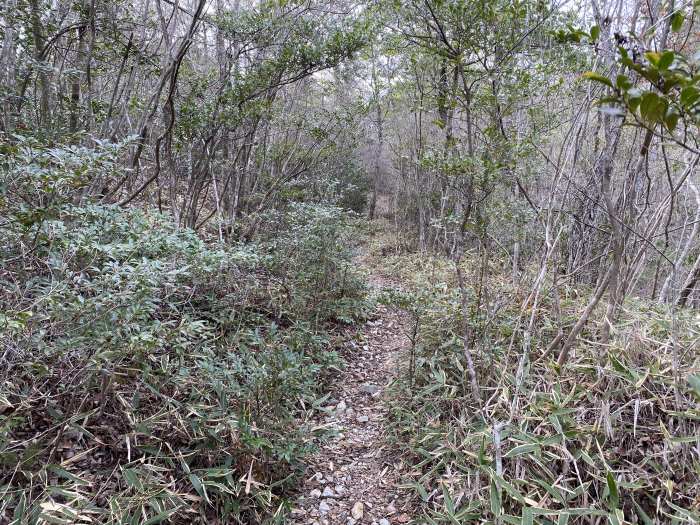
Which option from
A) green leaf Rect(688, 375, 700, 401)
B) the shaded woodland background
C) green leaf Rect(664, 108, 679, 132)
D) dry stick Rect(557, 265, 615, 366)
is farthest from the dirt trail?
green leaf Rect(664, 108, 679, 132)

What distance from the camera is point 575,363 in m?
2.23

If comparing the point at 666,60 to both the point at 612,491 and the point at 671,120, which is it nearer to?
the point at 671,120

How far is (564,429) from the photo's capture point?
193 cm

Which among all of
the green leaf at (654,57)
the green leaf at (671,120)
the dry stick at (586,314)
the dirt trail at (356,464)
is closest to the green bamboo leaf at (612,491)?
the dry stick at (586,314)

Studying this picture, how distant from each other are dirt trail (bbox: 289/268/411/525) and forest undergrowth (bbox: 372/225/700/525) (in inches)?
6.7

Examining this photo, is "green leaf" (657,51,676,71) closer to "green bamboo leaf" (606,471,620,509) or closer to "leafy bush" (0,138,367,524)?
"green bamboo leaf" (606,471,620,509)

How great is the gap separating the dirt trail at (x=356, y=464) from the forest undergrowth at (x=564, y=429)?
0.17 m

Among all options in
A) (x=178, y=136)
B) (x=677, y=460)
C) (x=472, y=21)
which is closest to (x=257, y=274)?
(x=178, y=136)

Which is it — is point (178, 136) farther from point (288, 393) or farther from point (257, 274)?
point (288, 393)

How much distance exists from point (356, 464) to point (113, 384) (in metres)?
1.55

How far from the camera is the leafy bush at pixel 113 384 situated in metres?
1.64

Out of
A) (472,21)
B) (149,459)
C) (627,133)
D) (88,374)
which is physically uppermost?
(472,21)

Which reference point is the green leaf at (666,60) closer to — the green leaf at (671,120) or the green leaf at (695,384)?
the green leaf at (671,120)

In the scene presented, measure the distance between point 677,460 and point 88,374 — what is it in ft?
9.29
